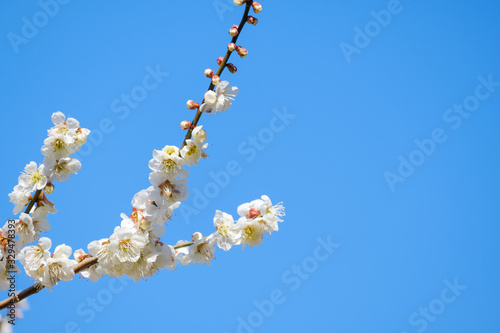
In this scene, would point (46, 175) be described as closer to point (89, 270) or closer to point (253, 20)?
point (89, 270)

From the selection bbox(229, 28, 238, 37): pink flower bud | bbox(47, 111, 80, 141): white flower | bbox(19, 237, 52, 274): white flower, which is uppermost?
bbox(47, 111, 80, 141): white flower

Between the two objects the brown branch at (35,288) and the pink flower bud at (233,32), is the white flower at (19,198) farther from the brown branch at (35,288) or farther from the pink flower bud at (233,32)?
the pink flower bud at (233,32)

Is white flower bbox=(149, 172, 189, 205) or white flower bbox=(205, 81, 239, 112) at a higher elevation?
white flower bbox=(205, 81, 239, 112)

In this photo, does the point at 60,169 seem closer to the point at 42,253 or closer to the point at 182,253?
the point at 42,253

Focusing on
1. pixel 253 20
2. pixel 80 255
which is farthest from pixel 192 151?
pixel 80 255

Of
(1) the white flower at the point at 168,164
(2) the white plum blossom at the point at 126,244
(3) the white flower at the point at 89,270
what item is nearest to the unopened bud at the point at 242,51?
(1) the white flower at the point at 168,164

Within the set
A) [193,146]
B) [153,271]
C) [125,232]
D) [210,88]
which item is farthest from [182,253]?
[210,88]

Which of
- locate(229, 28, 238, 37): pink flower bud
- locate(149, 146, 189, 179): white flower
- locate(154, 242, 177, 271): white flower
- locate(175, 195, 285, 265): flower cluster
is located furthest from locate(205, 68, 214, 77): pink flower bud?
locate(154, 242, 177, 271): white flower

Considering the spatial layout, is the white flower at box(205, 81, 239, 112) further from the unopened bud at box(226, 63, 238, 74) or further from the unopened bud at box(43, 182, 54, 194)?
the unopened bud at box(43, 182, 54, 194)
